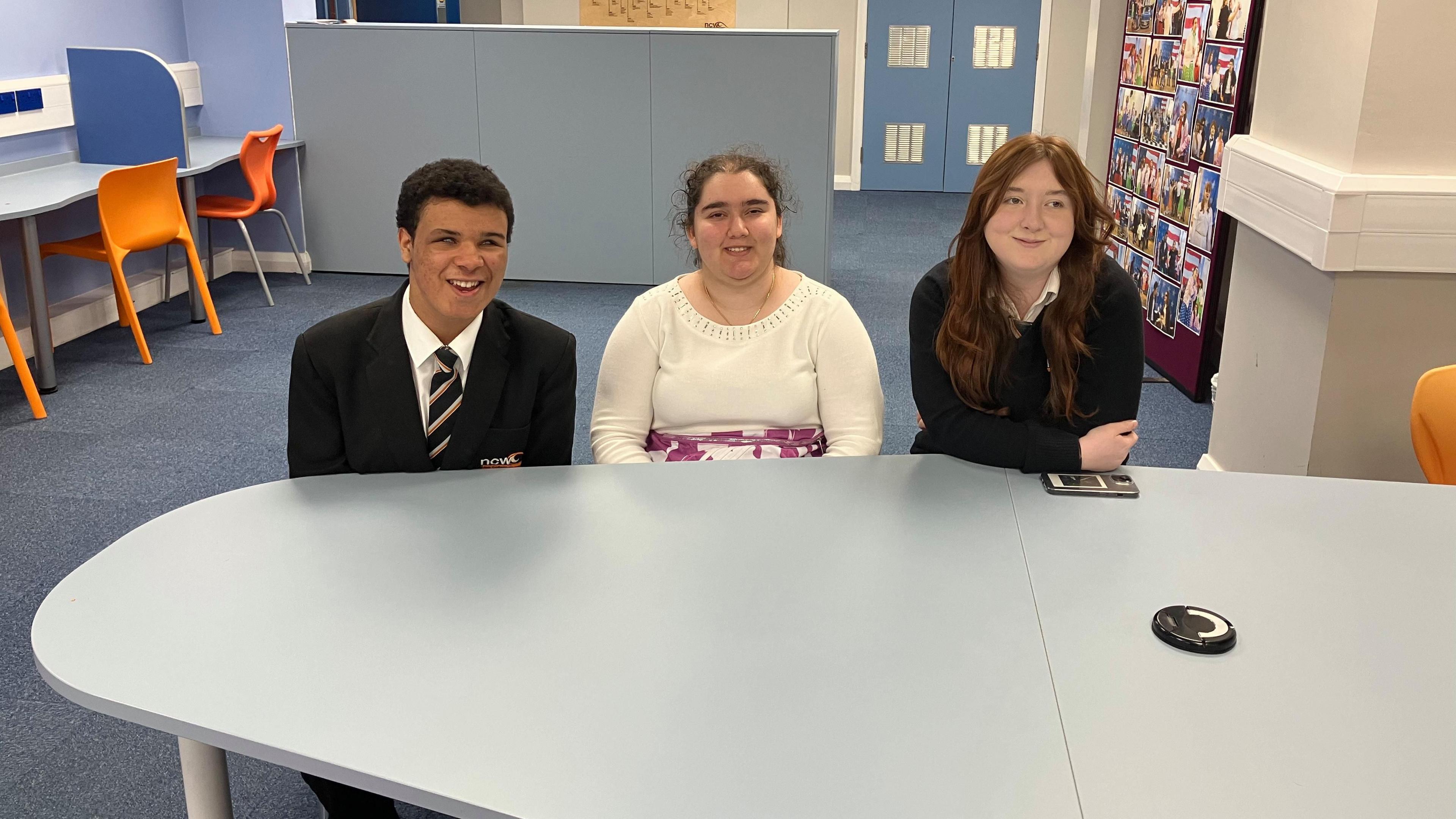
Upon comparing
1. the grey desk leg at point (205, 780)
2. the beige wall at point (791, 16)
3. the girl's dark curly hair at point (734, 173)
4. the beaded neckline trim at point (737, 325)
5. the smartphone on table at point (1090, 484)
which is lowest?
the grey desk leg at point (205, 780)

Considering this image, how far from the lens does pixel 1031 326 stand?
1.95 meters

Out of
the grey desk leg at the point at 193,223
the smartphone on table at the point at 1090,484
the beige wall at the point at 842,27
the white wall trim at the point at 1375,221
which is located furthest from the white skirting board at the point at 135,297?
the white wall trim at the point at 1375,221

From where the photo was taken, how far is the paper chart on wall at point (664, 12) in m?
8.70

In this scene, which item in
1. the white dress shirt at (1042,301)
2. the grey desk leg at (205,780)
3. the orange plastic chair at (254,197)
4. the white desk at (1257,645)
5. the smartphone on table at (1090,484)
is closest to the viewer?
the white desk at (1257,645)

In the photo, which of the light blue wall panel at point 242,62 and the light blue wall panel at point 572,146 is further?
the light blue wall panel at point 242,62

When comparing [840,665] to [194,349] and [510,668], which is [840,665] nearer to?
[510,668]

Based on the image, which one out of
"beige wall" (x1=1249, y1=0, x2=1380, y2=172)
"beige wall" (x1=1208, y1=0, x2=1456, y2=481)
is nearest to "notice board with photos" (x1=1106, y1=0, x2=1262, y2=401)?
"beige wall" (x1=1249, y1=0, x2=1380, y2=172)

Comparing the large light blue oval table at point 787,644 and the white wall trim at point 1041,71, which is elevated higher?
the white wall trim at point 1041,71

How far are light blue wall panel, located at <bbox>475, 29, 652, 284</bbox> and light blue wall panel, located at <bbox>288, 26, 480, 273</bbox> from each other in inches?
6.2

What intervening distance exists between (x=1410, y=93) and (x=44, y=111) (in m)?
5.04

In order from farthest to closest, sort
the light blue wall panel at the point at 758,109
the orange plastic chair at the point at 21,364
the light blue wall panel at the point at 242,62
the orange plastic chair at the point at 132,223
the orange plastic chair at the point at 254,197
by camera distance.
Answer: the light blue wall panel at the point at 242,62
the light blue wall panel at the point at 758,109
the orange plastic chair at the point at 254,197
the orange plastic chair at the point at 132,223
the orange plastic chair at the point at 21,364

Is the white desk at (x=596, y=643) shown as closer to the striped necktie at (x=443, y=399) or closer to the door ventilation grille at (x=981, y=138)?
the striped necktie at (x=443, y=399)

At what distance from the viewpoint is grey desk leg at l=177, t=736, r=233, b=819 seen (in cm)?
135

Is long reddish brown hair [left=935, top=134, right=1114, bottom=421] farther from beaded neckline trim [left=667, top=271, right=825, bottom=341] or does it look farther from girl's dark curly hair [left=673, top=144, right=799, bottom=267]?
girl's dark curly hair [left=673, top=144, right=799, bottom=267]
